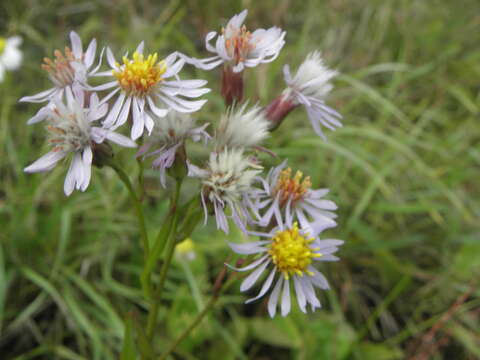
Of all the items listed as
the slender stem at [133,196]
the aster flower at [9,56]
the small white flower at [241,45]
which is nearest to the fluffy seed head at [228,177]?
the slender stem at [133,196]

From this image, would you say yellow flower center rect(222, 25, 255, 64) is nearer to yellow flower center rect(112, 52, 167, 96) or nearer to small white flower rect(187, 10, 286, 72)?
small white flower rect(187, 10, 286, 72)

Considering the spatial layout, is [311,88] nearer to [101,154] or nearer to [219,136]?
[219,136]

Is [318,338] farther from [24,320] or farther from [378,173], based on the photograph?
[24,320]

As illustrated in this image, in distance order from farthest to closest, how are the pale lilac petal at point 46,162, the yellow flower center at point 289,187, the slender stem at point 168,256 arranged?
the yellow flower center at point 289,187
the slender stem at point 168,256
the pale lilac petal at point 46,162

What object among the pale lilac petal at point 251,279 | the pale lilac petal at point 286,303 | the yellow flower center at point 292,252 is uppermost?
the yellow flower center at point 292,252

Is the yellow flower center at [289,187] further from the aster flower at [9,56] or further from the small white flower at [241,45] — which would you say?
the aster flower at [9,56]

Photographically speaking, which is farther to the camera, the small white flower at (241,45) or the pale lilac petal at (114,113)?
the small white flower at (241,45)

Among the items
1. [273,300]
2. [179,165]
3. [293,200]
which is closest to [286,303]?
[273,300]
